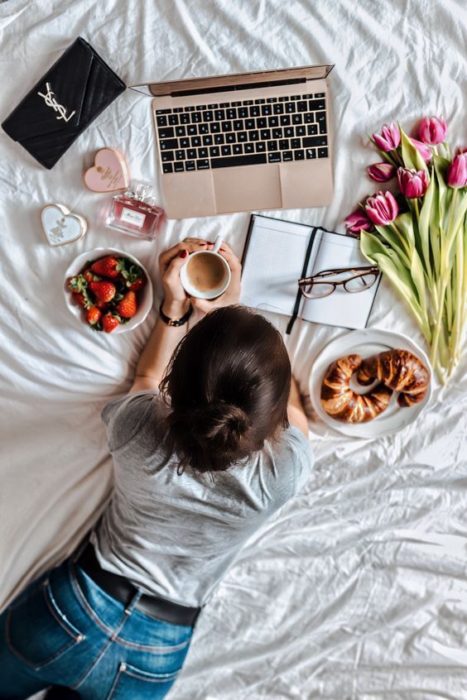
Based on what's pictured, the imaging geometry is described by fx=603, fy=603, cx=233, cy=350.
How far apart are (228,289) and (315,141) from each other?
0.30 metres

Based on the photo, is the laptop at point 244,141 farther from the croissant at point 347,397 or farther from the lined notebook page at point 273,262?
the croissant at point 347,397

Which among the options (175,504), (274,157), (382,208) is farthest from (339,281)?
(175,504)

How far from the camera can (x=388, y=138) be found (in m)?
1.05

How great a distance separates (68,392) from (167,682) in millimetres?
537

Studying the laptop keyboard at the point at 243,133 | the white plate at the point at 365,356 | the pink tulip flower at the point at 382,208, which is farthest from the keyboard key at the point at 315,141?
the white plate at the point at 365,356

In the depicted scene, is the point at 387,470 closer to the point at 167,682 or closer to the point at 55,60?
the point at 167,682

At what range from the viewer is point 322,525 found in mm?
1156

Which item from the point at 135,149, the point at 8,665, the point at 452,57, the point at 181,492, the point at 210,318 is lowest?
the point at 8,665

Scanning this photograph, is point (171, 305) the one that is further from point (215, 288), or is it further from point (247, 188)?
point (247, 188)

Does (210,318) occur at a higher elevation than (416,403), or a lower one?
higher

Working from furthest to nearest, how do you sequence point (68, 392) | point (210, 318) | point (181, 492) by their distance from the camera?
point (68, 392) → point (181, 492) → point (210, 318)

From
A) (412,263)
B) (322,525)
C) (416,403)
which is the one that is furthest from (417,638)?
(412,263)

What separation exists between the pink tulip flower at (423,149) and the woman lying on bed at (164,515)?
1.23ft

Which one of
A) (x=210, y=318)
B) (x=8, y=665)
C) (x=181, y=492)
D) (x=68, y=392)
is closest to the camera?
(x=210, y=318)
